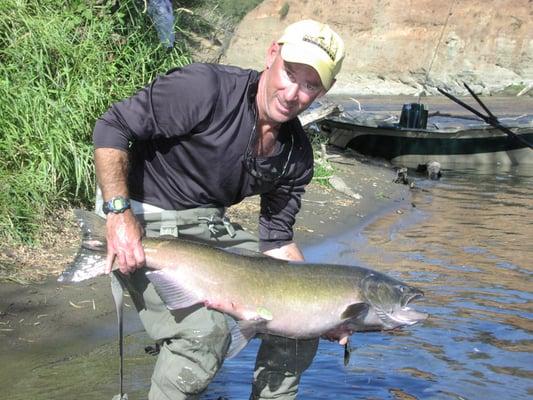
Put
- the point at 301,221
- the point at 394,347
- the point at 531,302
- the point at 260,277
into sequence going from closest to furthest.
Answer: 1. the point at 260,277
2. the point at 394,347
3. the point at 531,302
4. the point at 301,221

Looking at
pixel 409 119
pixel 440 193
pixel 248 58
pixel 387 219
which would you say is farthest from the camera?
pixel 248 58

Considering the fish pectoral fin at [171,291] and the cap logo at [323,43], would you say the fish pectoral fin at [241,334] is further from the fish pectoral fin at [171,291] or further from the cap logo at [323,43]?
the cap logo at [323,43]

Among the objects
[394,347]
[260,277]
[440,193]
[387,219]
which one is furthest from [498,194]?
[260,277]

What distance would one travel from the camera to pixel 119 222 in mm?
3514

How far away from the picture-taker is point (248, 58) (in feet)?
259

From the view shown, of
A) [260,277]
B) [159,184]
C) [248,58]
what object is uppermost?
[159,184]

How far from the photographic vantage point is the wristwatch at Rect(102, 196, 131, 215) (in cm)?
353

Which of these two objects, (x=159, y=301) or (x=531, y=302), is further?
(x=531, y=302)

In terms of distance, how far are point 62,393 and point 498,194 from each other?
39.3 ft

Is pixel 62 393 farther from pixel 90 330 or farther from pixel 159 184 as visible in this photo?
pixel 159 184

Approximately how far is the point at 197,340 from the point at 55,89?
4566 mm

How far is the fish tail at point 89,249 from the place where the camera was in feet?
11.8

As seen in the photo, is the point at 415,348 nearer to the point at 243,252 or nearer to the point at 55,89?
the point at 243,252

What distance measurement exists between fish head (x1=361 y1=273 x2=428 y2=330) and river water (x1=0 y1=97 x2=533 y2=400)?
154cm
